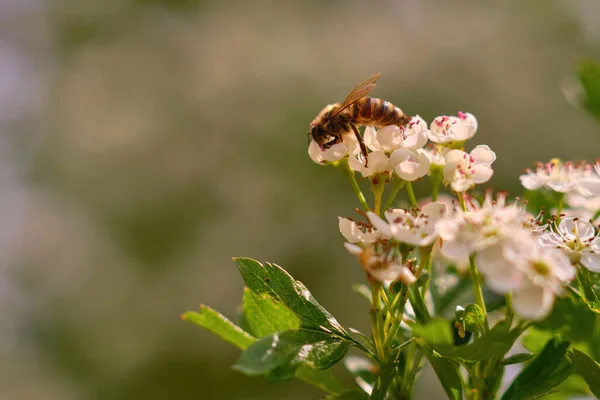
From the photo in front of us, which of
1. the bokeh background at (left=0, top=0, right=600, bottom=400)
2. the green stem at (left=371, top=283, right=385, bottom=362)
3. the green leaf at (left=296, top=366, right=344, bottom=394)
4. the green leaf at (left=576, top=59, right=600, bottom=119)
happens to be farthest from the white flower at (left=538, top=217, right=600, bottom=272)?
the bokeh background at (left=0, top=0, right=600, bottom=400)

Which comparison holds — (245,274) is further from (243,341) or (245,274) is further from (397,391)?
(397,391)

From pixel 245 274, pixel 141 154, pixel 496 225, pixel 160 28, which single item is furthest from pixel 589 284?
pixel 160 28

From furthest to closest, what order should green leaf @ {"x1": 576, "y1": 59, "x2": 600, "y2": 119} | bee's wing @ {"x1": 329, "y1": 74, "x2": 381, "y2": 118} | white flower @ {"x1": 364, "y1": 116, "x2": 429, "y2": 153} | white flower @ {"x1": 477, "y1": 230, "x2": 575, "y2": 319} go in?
green leaf @ {"x1": 576, "y1": 59, "x2": 600, "y2": 119}
bee's wing @ {"x1": 329, "y1": 74, "x2": 381, "y2": 118}
white flower @ {"x1": 364, "y1": 116, "x2": 429, "y2": 153}
white flower @ {"x1": 477, "y1": 230, "x2": 575, "y2": 319}

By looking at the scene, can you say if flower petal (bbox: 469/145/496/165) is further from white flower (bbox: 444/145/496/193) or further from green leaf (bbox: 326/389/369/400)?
green leaf (bbox: 326/389/369/400)

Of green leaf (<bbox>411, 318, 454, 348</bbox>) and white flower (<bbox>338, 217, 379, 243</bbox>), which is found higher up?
white flower (<bbox>338, 217, 379, 243</bbox>)

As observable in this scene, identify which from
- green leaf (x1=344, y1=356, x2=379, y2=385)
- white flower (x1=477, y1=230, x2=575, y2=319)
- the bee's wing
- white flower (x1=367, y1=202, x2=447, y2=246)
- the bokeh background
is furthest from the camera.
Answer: the bokeh background

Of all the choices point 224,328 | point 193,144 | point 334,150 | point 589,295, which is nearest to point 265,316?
point 224,328

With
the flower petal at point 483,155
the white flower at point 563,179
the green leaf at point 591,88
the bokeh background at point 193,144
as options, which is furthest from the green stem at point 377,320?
the bokeh background at point 193,144
